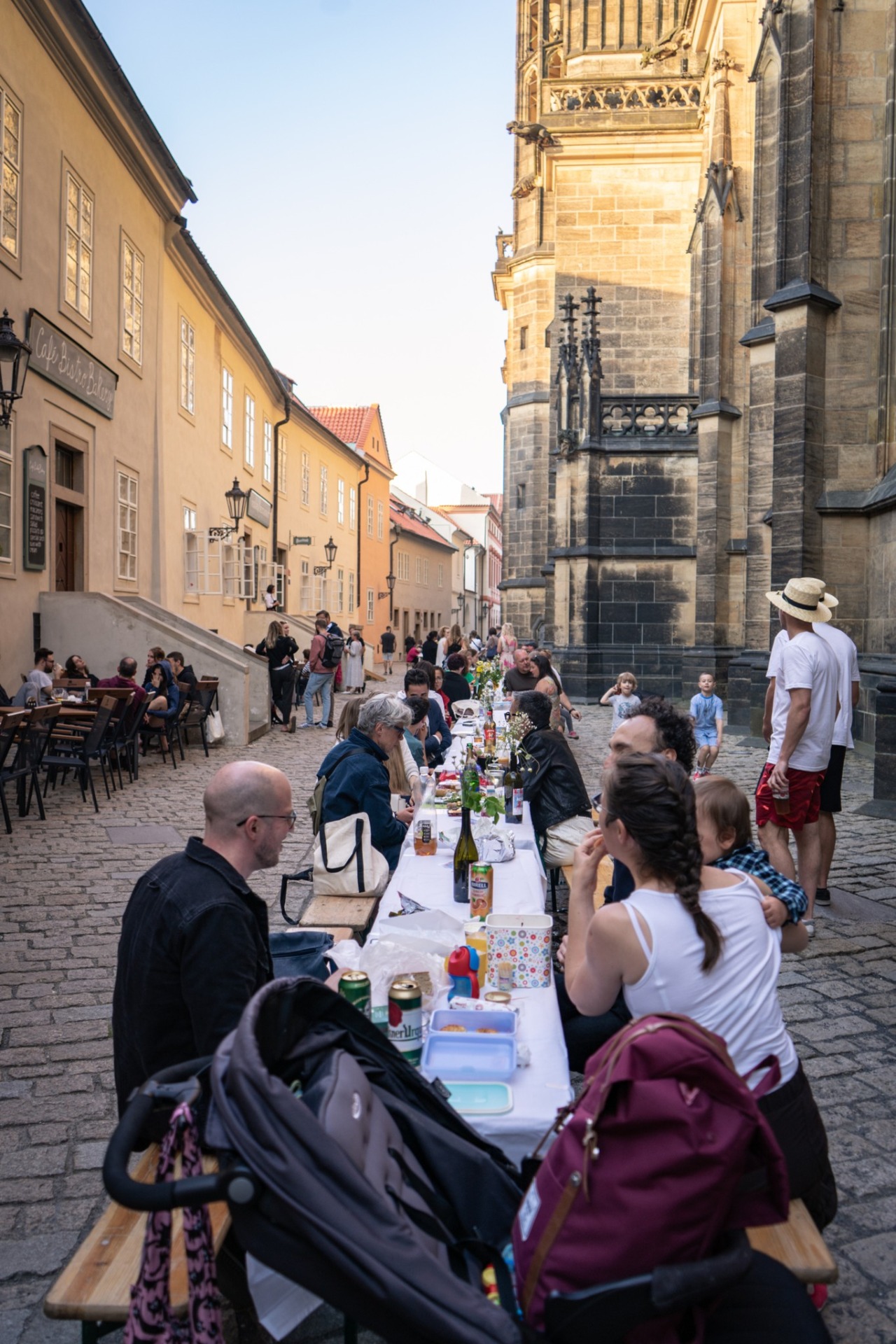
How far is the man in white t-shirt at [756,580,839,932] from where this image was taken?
20.4 feet

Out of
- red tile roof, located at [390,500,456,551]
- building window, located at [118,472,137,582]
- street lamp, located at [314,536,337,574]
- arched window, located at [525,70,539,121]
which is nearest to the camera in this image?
building window, located at [118,472,137,582]

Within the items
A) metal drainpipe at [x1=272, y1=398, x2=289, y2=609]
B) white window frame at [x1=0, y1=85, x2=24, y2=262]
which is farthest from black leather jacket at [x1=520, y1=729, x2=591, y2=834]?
metal drainpipe at [x1=272, y1=398, x2=289, y2=609]

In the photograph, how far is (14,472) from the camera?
13.0m

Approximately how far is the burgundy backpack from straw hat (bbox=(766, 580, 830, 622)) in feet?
15.5


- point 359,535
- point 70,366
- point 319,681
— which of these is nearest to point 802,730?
point 70,366

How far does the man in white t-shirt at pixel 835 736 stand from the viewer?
21.6ft

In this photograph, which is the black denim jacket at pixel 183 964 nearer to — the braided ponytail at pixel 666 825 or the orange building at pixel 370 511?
the braided ponytail at pixel 666 825

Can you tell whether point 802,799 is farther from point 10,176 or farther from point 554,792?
point 10,176

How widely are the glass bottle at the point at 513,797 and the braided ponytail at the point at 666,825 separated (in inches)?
136

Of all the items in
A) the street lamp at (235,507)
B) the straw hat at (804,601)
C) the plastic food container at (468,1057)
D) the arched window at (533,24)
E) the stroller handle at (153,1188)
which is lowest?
the plastic food container at (468,1057)

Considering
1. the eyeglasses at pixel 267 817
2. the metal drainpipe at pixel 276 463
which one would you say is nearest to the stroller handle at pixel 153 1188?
the eyeglasses at pixel 267 817

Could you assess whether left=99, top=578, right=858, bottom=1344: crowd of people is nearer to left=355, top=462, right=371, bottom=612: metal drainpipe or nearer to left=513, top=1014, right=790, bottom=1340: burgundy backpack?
left=513, top=1014, right=790, bottom=1340: burgundy backpack

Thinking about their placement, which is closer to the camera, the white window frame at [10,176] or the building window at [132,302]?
the white window frame at [10,176]

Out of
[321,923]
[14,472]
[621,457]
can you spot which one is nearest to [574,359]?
[621,457]
